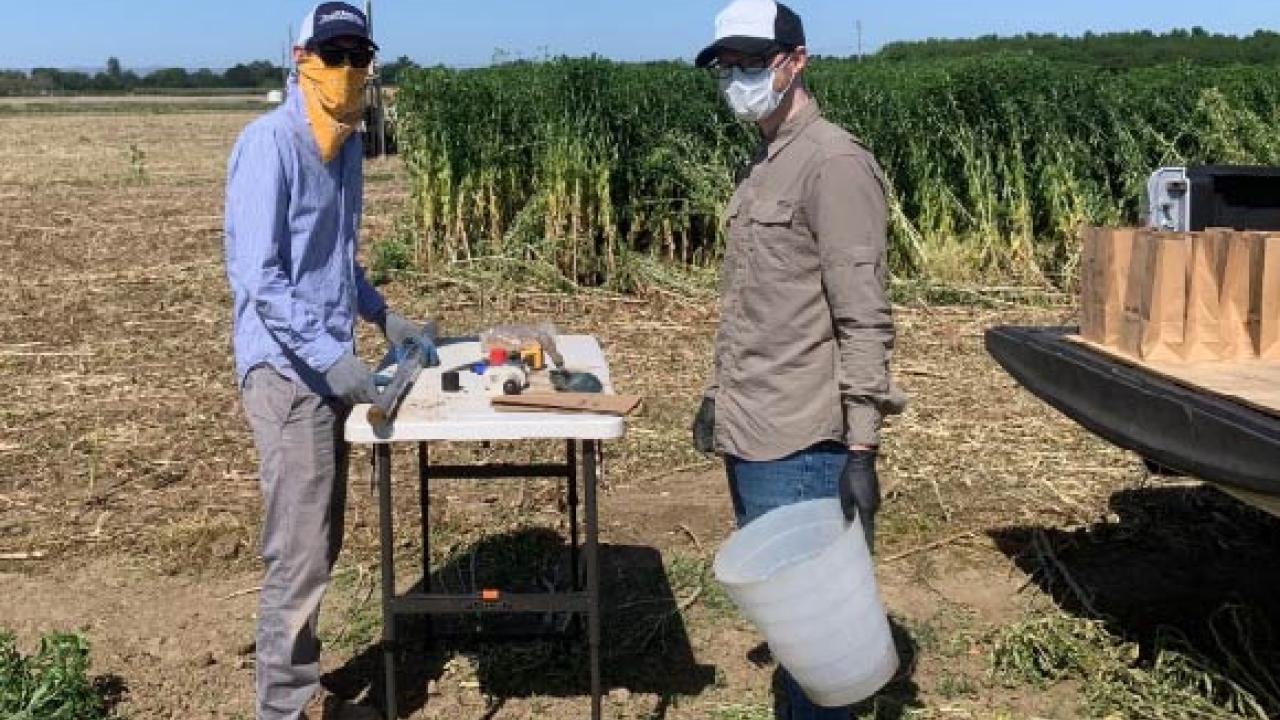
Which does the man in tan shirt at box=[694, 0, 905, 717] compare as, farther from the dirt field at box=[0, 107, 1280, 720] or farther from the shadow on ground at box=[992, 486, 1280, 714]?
the shadow on ground at box=[992, 486, 1280, 714]

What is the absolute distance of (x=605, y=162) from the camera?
1273 centimetres

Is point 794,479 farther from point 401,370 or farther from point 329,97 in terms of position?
point 329,97

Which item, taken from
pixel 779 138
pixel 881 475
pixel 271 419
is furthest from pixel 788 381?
pixel 881 475

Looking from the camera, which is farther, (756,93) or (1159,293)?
(1159,293)

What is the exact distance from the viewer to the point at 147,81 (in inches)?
5162

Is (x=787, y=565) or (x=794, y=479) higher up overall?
(x=794, y=479)

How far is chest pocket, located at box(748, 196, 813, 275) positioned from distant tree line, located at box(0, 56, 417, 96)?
113044 mm

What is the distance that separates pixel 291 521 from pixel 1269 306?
122 inches

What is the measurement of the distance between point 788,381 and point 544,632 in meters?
2.06

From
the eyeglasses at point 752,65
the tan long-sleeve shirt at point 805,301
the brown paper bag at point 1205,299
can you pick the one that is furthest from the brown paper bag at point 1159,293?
the eyeglasses at point 752,65

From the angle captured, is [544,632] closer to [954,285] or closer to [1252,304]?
[1252,304]

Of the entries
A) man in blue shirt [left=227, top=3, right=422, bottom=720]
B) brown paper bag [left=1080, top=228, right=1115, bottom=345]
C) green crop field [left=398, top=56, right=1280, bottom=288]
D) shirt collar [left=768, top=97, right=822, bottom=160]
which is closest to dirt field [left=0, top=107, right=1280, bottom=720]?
man in blue shirt [left=227, top=3, right=422, bottom=720]

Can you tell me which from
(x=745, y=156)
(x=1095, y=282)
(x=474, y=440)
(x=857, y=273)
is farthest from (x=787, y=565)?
(x=745, y=156)

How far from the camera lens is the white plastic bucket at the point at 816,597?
12.0ft
